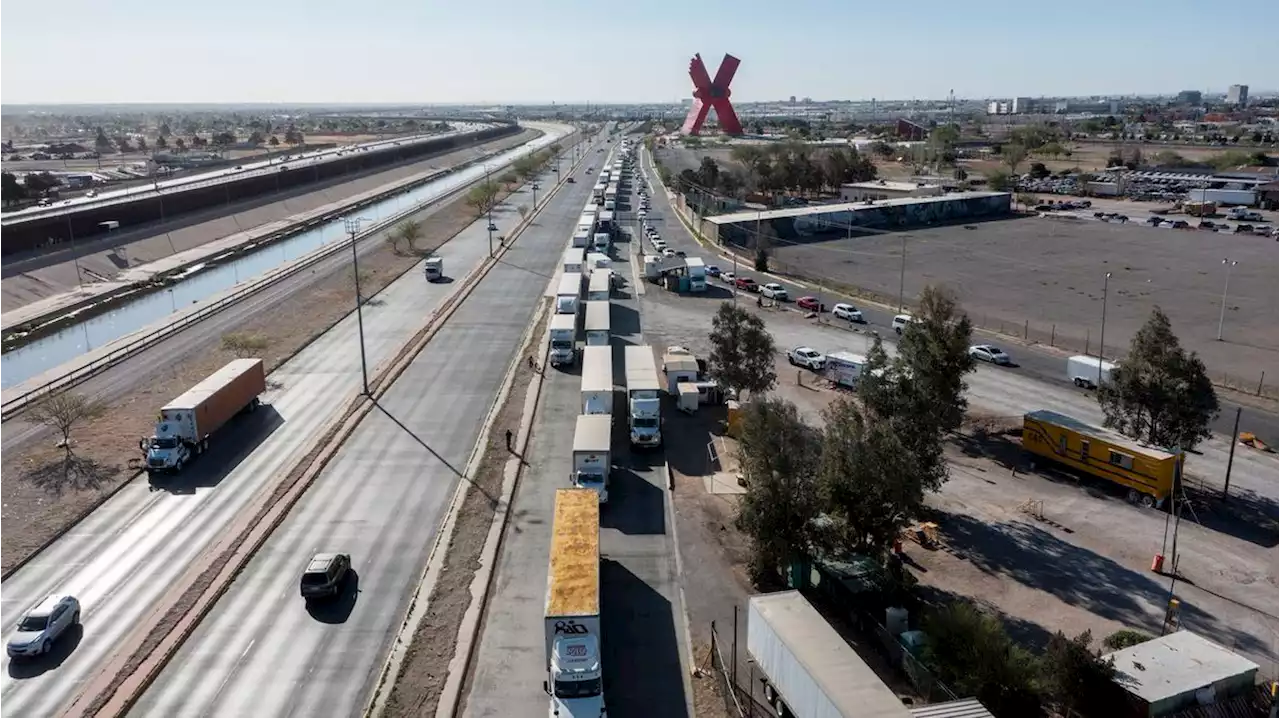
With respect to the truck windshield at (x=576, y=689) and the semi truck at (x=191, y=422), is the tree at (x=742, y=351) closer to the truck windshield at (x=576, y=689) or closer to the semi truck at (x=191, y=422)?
the semi truck at (x=191, y=422)

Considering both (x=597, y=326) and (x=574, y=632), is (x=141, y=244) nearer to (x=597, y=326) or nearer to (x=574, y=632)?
(x=597, y=326)

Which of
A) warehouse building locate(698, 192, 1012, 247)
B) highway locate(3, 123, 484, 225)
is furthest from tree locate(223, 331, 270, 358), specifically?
highway locate(3, 123, 484, 225)

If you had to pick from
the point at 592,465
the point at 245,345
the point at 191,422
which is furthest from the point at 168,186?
the point at 592,465

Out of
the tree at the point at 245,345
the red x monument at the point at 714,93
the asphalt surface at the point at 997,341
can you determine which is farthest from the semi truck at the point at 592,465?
the red x monument at the point at 714,93

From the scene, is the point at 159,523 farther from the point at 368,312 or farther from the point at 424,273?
the point at 424,273

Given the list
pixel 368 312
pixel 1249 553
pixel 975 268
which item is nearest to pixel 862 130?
pixel 975 268

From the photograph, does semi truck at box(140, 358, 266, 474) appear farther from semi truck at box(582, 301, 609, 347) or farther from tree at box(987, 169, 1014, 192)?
tree at box(987, 169, 1014, 192)

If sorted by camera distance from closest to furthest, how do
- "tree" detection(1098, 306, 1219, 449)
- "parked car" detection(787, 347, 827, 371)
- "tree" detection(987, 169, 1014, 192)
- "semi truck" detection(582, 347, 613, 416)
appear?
"tree" detection(1098, 306, 1219, 449) < "semi truck" detection(582, 347, 613, 416) < "parked car" detection(787, 347, 827, 371) < "tree" detection(987, 169, 1014, 192)
